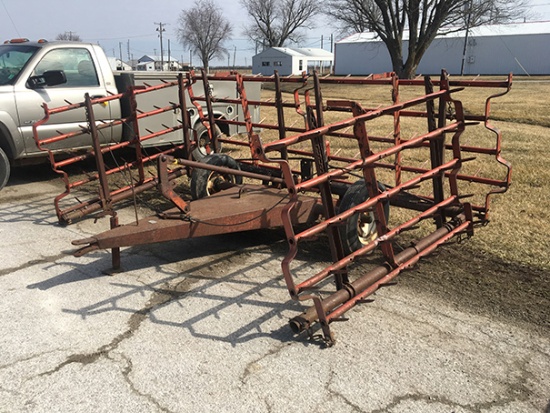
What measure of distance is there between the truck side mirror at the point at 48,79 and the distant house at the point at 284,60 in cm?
5470

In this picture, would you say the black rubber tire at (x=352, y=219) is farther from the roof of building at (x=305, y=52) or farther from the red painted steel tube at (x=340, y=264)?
the roof of building at (x=305, y=52)

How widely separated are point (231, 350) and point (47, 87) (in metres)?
5.62

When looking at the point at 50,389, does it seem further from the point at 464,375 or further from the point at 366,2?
the point at 366,2

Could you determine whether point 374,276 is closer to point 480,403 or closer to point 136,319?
point 480,403

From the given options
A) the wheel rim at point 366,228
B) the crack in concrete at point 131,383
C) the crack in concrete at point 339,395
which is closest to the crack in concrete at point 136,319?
the crack in concrete at point 131,383

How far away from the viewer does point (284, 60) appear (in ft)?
206

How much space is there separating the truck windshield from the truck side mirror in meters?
0.27

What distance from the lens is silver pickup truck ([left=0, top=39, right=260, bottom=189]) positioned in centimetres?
705

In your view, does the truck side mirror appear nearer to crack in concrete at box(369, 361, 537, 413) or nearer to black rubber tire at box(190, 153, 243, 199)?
black rubber tire at box(190, 153, 243, 199)

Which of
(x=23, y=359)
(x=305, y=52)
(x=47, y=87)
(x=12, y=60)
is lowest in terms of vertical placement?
(x=23, y=359)

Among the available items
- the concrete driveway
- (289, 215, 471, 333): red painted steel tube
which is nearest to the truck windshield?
the concrete driveway

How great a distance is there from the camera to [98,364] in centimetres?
324

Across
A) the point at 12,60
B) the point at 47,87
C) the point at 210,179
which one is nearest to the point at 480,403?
the point at 210,179

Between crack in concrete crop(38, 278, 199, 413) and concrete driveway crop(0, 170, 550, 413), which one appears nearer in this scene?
concrete driveway crop(0, 170, 550, 413)
